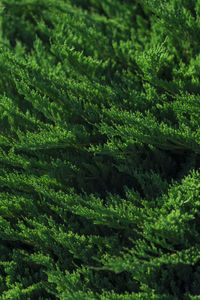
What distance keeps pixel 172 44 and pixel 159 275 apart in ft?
6.40

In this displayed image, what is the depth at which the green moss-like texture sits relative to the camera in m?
2.19

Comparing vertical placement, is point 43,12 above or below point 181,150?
above

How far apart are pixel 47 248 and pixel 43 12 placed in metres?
2.53

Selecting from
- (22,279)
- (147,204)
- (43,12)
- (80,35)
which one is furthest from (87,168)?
(43,12)

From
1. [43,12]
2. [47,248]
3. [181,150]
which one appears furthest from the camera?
[43,12]

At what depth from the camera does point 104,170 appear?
275cm

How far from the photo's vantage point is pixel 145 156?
2.87 m

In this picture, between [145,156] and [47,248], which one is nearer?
[47,248]

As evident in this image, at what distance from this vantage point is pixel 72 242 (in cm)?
229

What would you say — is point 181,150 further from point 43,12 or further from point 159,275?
point 43,12

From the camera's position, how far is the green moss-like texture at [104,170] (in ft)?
7.18

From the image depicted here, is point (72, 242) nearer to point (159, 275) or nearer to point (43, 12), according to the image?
point (159, 275)

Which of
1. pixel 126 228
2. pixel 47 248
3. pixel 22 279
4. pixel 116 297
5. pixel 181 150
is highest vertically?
pixel 181 150

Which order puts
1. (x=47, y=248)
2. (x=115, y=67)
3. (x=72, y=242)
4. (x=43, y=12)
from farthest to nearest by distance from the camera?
(x=43, y=12)
(x=115, y=67)
(x=47, y=248)
(x=72, y=242)
